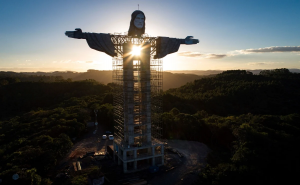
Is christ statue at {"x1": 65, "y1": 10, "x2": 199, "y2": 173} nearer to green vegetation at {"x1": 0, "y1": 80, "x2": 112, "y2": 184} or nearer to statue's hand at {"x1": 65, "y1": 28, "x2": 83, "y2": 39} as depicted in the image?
statue's hand at {"x1": 65, "y1": 28, "x2": 83, "y2": 39}

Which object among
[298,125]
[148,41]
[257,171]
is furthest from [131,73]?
[298,125]

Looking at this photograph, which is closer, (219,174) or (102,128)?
(219,174)

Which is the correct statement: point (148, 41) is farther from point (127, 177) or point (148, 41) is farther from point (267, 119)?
point (267, 119)

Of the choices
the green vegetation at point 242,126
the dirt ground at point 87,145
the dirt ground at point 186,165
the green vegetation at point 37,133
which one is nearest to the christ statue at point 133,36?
the green vegetation at point 37,133

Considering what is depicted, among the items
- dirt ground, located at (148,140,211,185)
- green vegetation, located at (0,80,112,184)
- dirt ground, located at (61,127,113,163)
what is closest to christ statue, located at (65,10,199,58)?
green vegetation, located at (0,80,112,184)

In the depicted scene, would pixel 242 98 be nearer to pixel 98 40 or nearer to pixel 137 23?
pixel 137 23

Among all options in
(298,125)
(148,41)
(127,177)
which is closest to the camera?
(127,177)
